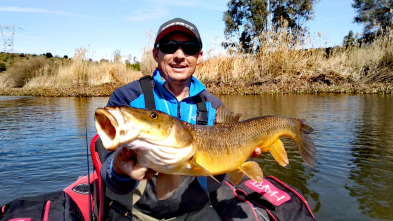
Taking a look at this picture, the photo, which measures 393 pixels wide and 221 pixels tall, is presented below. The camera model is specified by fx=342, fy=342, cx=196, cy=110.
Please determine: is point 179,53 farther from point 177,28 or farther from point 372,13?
point 372,13

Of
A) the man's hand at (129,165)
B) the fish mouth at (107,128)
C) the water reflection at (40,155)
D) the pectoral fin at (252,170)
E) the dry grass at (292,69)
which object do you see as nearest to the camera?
the fish mouth at (107,128)

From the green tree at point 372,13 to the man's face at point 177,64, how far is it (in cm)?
3278

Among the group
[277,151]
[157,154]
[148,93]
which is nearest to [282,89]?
[277,151]

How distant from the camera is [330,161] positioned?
5.53 meters

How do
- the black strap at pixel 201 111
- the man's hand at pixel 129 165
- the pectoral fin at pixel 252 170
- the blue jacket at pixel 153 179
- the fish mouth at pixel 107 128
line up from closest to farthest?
the fish mouth at pixel 107 128
the man's hand at pixel 129 165
the blue jacket at pixel 153 179
the pectoral fin at pixel 252 170
the black strap at pixel 201 111

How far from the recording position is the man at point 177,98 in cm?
287

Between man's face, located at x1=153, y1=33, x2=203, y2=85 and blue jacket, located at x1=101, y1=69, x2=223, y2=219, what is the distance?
Answer: 8 cm

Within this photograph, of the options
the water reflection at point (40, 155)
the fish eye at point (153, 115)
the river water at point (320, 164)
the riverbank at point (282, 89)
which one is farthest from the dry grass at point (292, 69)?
the fish eye at point (153, 115)

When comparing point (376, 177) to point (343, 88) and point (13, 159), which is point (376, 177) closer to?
point (13, 159)

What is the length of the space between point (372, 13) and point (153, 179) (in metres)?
35.5

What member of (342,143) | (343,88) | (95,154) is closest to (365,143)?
(342,143)

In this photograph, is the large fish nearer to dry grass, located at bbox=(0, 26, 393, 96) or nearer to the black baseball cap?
the black baseball cap

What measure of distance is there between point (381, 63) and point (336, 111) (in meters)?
9.55

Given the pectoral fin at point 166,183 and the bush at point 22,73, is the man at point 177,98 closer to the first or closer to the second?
the pectoral fin at point 166,183
